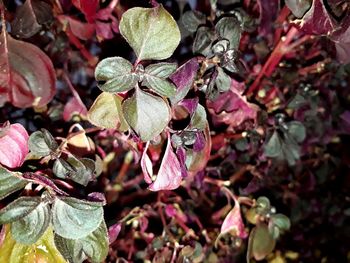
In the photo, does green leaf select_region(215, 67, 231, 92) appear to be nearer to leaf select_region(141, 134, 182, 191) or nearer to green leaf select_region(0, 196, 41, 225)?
leaf select_region(141, 134, 182, 191)

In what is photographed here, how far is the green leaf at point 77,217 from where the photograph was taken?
0.53 metres

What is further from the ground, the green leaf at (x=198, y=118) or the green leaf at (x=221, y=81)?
the green leaf at (x=221, y=81)

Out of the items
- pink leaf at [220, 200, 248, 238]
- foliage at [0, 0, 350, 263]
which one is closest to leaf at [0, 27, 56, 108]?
foliage at [0, 0, 350, 263]

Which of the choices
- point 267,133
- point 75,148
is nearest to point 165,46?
point 75,148

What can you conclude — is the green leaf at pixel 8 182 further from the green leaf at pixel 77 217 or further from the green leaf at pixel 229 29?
the green leaf at pixel 229 29

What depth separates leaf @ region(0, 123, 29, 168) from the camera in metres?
0.55

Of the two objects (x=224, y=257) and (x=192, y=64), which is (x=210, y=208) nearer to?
(x=224, y=257)

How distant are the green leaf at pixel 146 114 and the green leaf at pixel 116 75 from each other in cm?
1

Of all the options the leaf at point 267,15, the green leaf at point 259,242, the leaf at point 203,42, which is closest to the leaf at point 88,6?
the leaf at point 203,42

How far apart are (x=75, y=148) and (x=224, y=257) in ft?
1.03

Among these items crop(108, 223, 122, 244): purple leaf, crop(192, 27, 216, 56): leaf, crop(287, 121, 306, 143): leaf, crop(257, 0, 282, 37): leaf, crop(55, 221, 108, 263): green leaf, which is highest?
crop(192, 27, 216, 56): leaf

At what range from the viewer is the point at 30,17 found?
1.99ft

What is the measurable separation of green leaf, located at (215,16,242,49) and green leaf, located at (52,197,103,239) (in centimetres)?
21

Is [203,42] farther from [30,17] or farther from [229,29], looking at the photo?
[30,17]
